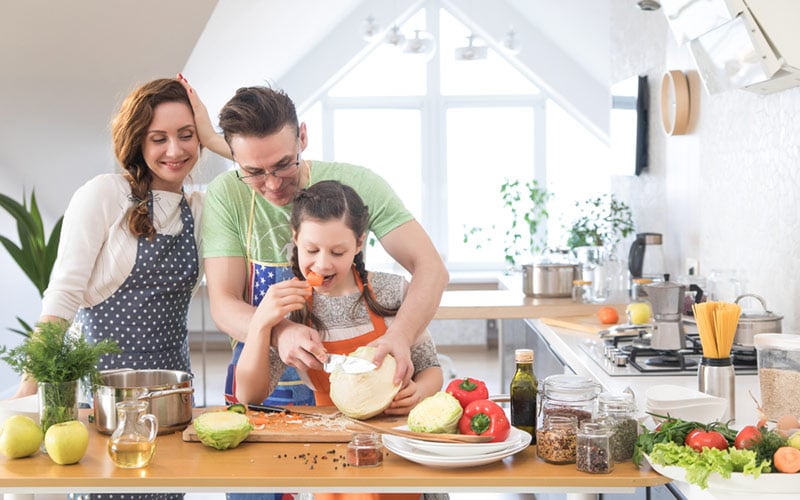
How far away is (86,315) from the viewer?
2.33 m

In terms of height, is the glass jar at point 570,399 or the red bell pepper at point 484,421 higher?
the glass jar at point 570,399

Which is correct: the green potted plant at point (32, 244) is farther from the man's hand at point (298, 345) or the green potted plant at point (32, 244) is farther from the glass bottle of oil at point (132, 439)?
the glass bottle of oil at point (132, 439)

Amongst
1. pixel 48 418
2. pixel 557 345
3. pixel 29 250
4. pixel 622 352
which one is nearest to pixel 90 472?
pixel 48 418

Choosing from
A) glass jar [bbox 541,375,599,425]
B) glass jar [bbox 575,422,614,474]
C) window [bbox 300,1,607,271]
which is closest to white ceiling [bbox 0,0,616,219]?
window [bbox 300,1,607,271]

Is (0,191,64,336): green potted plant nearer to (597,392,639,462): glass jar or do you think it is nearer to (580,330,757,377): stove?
(580,330,757,377): stove

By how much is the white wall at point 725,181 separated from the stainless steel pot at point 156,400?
6.47 feet

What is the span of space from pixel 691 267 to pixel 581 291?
0.51 meters

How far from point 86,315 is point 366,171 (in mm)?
767

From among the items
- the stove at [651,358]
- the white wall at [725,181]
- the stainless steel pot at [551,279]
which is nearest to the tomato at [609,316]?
the white wall at [725,181]


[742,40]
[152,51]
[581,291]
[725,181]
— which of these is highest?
[152,51]

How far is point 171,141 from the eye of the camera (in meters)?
2.22

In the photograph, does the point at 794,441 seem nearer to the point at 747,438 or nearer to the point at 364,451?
the point at 747,438

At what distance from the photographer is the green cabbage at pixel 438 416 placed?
1.74m

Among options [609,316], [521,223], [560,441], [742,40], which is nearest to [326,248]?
[560,441]
